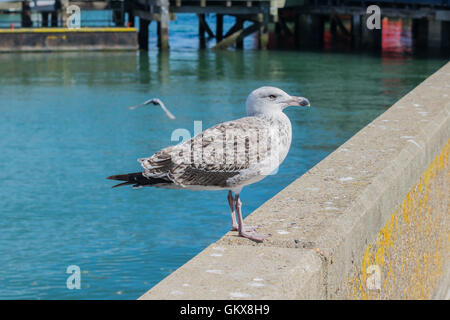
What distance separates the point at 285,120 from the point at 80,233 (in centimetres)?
1065

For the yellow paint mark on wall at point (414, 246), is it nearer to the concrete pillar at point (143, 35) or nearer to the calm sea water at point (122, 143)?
the calm sea water at point (122, 143)

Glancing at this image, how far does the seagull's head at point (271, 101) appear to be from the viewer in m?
4.11

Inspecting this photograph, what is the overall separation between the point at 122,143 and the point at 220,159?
17.8 m

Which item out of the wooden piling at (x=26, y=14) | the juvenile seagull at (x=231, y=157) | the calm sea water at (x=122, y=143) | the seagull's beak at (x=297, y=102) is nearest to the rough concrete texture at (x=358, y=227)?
the juvenile seagull at (x=231, y=157)

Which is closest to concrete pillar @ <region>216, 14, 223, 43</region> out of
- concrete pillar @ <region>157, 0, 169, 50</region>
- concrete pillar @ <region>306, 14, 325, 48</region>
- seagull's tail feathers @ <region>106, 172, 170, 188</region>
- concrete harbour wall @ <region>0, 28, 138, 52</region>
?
concrete pillar @ <region>306, 14, 325, 48</region>

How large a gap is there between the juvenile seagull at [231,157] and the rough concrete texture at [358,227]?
33cm

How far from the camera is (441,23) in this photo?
44.5m

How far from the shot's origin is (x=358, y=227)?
4238 millimetres

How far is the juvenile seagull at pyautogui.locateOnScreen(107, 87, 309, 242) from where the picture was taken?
13.1 feet

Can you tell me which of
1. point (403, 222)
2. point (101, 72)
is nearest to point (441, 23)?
point (101, 72)

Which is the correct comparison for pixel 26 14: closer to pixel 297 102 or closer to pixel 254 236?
pixel 297 102

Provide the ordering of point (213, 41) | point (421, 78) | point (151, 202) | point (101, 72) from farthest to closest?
point (213, 41) → point (101, 72) → point (421, 78) → point (151, 202)

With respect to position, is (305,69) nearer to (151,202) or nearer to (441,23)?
(441,23)

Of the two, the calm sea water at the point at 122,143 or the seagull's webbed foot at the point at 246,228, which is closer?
the seagull's webbed foot at the point at 246,228
